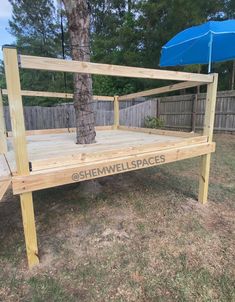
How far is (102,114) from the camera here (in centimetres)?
770

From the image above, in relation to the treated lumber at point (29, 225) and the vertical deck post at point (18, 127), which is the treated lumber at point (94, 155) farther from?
the treated lumber at point (29, 225)

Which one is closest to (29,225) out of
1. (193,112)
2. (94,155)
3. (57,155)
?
(57,155)

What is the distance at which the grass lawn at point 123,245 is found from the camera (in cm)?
Result: 161

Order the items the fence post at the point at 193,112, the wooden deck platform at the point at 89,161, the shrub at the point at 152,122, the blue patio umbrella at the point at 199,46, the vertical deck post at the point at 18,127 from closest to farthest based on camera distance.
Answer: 1. the vertical deck post at the point at 18,127
2. the wooden deck platform at the point at 89,161
3. the blue patio umbrella at the point at 199,46
4. the fence post at the point at 193,112
5. the shrub at the point at 152,122

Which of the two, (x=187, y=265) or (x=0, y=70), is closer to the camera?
(x=187, y=265)

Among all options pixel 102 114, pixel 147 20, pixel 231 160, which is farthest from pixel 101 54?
pixel 231 160

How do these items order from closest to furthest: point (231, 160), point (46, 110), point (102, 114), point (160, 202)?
point (160, 202)
point (231, 160)
point (46, 110)
point (102, 114)

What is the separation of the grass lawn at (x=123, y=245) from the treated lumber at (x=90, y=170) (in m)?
0.73

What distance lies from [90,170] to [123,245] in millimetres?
841

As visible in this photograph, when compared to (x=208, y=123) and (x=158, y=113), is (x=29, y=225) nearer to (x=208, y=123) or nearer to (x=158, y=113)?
(x=208, y=123)

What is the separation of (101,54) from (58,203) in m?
11.7

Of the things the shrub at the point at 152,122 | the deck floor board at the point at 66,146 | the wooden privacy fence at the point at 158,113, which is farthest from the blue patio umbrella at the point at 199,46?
the shrub at the point at 152,122

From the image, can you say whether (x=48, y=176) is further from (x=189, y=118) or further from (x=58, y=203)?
(x=189, y=118)

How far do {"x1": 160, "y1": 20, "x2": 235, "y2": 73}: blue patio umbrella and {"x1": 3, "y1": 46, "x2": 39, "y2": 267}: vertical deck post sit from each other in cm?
277
